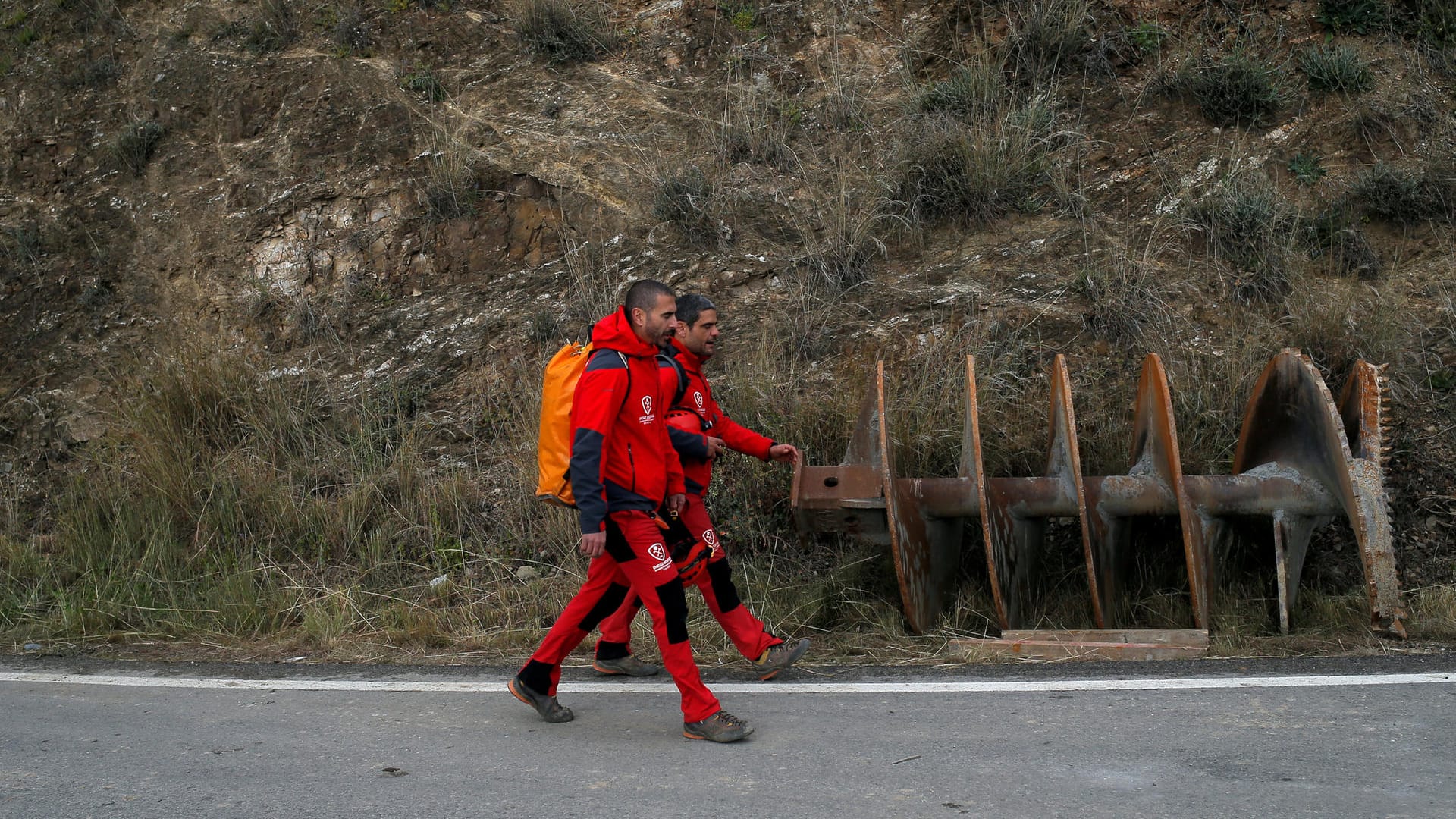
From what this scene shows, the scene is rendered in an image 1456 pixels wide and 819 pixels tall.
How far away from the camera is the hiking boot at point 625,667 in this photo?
545 centimetres

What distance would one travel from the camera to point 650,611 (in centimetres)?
459

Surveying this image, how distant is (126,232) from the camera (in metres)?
10.5

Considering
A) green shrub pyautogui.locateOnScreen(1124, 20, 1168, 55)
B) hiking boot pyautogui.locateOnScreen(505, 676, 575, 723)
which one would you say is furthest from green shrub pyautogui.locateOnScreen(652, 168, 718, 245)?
hiking boot pyautogui.locateOnScreen(505, 676, 575, 723)

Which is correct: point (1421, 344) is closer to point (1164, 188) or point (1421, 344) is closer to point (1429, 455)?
point (1429, 455)

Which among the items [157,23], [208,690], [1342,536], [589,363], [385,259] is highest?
[157,23]

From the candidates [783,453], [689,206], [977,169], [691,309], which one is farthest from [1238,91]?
[691,309]

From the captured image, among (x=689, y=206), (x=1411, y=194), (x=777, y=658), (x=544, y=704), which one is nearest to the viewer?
(x=544, y=704)

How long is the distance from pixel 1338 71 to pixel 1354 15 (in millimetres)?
927

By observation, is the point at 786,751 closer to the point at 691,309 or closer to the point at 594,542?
the point at 594,542

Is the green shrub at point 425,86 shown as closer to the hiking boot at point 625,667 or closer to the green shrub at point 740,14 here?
the green shrub at point 740,14

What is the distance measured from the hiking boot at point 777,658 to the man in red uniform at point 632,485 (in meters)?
0.68

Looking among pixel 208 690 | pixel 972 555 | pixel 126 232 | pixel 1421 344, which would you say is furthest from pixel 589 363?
pixel 126 232

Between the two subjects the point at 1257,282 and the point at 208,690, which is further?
the point at 1257,282

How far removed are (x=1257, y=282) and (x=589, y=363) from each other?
554 centimetres
